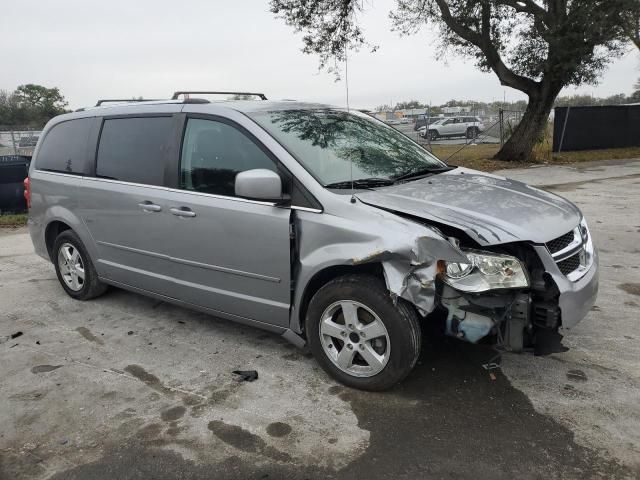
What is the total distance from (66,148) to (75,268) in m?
1.12

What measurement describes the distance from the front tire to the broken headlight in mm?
302

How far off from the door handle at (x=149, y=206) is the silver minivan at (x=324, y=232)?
0.10ft

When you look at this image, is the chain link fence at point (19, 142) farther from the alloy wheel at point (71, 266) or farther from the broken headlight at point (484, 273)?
the broken headlight at point (484, 273)

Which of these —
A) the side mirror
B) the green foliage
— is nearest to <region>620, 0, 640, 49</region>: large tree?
the side mirror

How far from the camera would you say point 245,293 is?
12.1 ft

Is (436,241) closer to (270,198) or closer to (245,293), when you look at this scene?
(270,198)

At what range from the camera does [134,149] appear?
14.3 ft

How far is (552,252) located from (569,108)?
64.0 ft

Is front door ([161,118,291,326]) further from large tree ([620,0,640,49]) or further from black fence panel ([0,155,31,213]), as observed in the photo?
large tree ([620,0,640,49])

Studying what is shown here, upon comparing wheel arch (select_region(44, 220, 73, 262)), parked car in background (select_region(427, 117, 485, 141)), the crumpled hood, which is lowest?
wheel arch (select_region(44, 220, 73, 262))

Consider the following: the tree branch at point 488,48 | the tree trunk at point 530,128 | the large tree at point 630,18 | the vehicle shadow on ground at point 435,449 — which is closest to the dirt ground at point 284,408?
the vehicle shadow on ground at point 435,449

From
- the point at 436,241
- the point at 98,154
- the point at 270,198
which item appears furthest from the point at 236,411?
the point at 98,154

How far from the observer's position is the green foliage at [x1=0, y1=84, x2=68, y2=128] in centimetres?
5547

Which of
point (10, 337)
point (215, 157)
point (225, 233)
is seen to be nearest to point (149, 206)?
point (215, 157)
